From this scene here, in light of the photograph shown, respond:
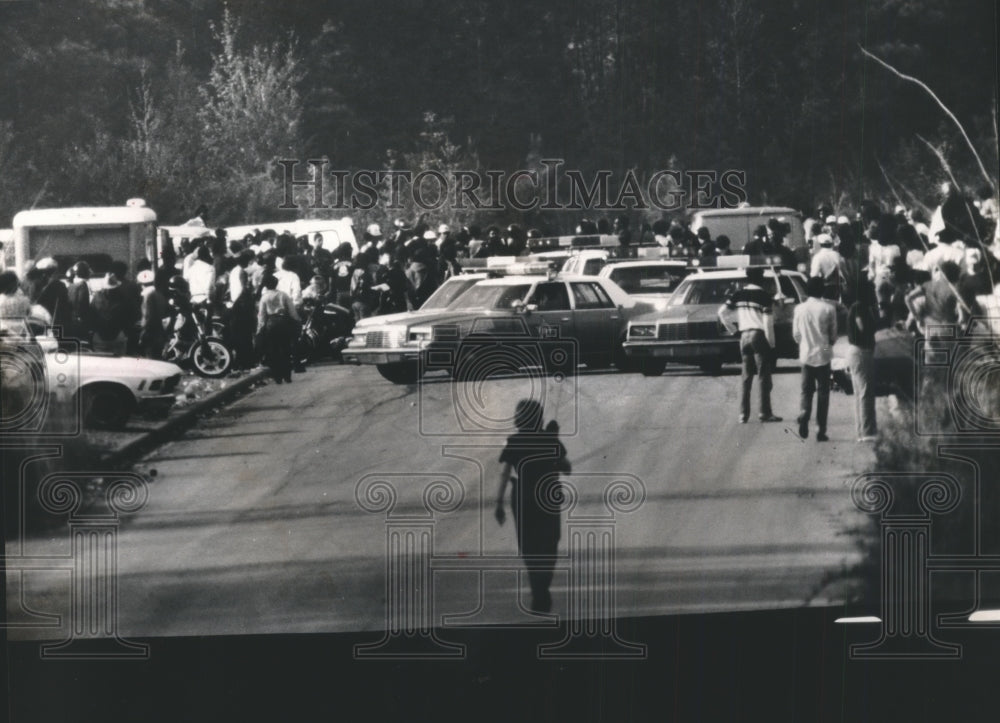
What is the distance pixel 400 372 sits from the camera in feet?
21.2

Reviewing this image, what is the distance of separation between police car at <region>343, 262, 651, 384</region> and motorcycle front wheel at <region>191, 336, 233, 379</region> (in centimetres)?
54

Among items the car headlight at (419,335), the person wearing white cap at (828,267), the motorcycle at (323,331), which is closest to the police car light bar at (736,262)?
the person wearing white cap at (828,267)

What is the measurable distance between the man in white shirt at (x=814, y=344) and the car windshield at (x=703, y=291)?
7.3 inches

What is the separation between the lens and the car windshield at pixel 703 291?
260 inches

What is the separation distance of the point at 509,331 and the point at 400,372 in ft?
1.74

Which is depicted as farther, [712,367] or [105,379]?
[712,367]

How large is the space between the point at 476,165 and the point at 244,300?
1235mm

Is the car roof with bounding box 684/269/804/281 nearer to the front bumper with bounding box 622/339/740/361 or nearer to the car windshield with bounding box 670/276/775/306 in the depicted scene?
the car windshield with bounding box 670/276/775/306

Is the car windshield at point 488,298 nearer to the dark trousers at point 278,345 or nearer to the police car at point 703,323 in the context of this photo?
the police car at point 703,323

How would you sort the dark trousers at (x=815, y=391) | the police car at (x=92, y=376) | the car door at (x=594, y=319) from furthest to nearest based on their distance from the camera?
the dark trousers at (x=815, y=391), the car door at (x=594, y=319), the police car at (x=92, y=376)

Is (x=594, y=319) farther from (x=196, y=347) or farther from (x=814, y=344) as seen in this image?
(x=196, y=347)

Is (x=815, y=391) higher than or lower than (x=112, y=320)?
lower

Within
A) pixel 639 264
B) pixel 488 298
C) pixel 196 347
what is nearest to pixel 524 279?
pixel 488 298

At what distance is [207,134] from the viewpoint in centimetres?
662
